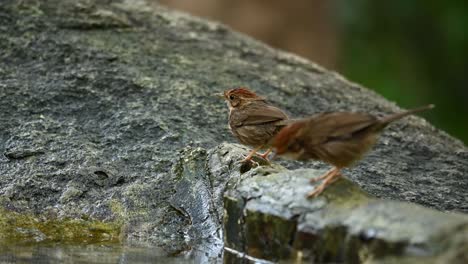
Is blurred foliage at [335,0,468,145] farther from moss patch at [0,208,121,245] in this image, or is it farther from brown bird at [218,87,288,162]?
moss patch at [0,208,121,245]

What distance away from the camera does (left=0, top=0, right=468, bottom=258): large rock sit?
18.6 feet

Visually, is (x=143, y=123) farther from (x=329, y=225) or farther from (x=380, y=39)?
(x=380, y=39)

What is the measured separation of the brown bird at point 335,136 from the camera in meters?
4.79

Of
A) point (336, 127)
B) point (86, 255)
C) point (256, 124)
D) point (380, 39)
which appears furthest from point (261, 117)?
point (380, 39)

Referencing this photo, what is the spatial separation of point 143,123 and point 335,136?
2156mm

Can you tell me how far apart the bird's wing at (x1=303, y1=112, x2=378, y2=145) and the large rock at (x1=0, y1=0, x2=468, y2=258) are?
323 mm

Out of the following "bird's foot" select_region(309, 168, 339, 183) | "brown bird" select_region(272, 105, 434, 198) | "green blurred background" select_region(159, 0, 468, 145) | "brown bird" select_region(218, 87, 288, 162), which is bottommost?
"green blurred background" select_region(159, 0, 468, 145)

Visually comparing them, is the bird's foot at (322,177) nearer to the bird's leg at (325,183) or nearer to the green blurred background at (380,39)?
the bird's leg at (325,183)

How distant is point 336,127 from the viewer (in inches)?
189

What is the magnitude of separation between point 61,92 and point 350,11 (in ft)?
26.0

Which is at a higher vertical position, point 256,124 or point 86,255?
point 256,124

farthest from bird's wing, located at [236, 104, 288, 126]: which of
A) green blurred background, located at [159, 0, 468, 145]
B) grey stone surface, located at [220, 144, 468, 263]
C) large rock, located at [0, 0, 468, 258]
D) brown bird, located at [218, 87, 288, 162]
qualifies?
green blurred background, located at [159, 0, 468, 145]

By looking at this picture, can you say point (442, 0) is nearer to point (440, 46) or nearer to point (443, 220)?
point (440, 46)

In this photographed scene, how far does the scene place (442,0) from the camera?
43.8 ft
